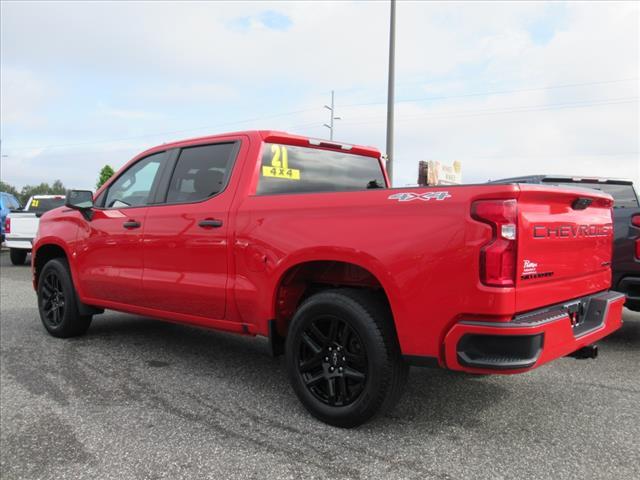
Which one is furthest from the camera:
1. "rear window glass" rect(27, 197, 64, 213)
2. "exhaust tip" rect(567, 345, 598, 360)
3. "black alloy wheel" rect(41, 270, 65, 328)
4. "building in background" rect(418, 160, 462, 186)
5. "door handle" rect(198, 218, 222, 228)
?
"building in background" rect(418, 160, 462, 186)

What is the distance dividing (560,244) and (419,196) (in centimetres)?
86

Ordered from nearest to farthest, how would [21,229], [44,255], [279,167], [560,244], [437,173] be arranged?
1. [560,244]
2. [279,167]
3. [44,255]
4. [21,229]
5. [437,173]

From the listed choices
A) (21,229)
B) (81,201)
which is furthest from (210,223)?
→ (21,229)

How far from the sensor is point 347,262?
3104 mm

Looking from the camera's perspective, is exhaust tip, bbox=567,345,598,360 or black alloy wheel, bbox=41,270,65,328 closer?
exhaust tip, bbox=567,345,598,360

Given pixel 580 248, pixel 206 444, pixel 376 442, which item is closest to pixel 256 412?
pixel 206 444

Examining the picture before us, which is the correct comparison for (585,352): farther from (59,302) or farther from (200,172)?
(59,302)

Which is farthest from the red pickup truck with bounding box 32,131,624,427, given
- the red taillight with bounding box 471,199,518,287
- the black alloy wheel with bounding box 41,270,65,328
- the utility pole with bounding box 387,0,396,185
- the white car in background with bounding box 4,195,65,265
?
the white car in background with bounding box 4,195,65,265

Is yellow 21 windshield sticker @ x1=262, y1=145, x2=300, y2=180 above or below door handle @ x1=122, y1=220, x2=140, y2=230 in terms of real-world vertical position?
above

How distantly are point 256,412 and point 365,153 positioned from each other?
2377mm

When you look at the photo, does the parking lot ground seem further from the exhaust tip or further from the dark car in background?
the dark car in background

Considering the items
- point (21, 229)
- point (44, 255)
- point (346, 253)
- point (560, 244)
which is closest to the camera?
point (560, 244)

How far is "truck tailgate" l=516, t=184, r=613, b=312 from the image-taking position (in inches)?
103

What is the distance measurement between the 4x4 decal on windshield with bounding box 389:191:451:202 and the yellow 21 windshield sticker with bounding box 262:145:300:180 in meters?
1.27
